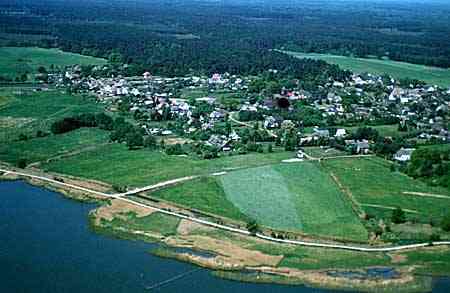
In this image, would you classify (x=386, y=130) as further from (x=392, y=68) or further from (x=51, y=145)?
(x=392, y=68)

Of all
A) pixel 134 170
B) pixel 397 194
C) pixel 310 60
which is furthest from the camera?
pixel 310 60

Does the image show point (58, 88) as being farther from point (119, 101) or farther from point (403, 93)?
point (403, 93)

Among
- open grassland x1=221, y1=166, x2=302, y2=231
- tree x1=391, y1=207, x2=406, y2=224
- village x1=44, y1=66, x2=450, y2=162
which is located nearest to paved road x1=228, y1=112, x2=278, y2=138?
village x1=44, y1=66, x2=450, y2=162

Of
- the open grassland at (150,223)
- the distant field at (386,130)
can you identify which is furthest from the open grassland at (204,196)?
the distant field at (386,130)

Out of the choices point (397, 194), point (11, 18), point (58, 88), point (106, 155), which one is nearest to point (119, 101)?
point (58, 88)

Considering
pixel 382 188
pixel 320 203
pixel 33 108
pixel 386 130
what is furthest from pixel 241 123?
pixel 320 203

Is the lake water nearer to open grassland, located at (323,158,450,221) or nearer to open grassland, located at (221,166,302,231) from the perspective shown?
open grassland, located at (221,166,302,231)
